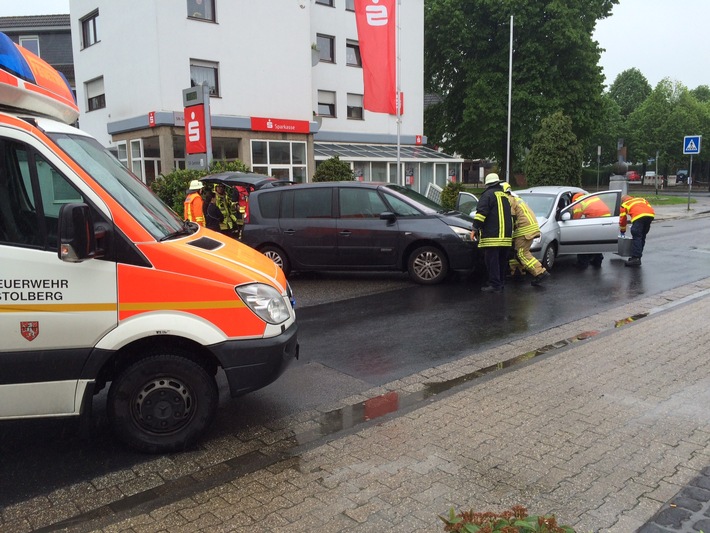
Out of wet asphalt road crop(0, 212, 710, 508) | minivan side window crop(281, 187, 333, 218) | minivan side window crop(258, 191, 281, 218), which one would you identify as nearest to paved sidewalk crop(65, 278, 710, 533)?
wet asphalt road crop(0, 212, 710, 508)

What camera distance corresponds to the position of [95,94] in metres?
27.0

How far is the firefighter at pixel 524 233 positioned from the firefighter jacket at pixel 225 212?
6.11m

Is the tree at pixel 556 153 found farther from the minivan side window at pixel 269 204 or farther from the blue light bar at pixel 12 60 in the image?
the blue light bar at pixel 12 60

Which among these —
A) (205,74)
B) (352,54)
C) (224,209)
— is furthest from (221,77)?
(224,209)

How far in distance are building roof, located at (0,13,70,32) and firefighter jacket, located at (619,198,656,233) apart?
124ft

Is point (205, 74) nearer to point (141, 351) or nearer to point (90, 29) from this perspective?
point (90, 29)

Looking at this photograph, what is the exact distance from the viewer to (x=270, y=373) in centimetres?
418

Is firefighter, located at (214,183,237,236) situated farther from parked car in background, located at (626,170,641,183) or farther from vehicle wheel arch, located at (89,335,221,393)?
parked car in background, located at (626,170,641,183)

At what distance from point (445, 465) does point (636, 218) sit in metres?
9.24

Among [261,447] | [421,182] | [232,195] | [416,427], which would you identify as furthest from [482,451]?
[421,182]

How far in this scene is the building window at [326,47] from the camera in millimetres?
30750

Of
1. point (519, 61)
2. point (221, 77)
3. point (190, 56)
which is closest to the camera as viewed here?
point (190, 56)

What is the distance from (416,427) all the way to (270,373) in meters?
1.16

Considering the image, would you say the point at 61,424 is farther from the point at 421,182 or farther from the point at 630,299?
the point at 421,182
